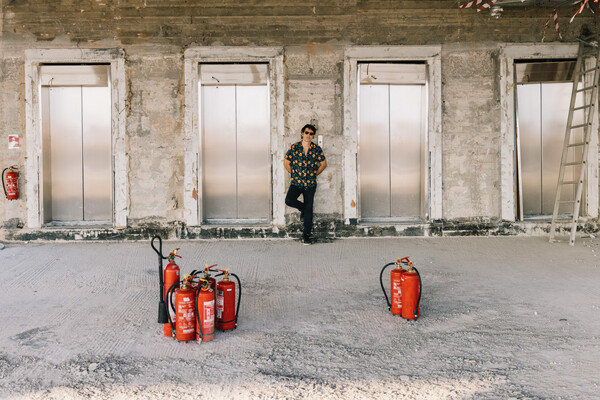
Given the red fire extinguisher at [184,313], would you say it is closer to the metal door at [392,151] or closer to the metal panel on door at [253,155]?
the metal panel on door at [253,155]

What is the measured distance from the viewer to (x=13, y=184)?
815 cm

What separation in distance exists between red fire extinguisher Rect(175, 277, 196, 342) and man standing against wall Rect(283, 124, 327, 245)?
4.34 m

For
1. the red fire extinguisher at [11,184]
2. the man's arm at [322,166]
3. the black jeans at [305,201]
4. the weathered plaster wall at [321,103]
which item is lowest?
the black jeans at [305,201]

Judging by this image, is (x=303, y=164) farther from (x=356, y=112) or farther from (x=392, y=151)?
(x=392, y=151)

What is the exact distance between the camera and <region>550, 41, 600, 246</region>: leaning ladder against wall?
771cm

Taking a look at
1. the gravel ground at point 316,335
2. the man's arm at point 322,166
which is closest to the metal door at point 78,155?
the gravel ground at point 316,335

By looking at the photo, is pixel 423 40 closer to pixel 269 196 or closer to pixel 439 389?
pixel 269 196

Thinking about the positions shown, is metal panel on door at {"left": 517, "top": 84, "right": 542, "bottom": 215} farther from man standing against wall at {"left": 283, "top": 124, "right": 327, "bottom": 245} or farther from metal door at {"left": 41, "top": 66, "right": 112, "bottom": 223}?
metal door at {"left": 41, "top": 66, "right": 112, "bottom": 223}

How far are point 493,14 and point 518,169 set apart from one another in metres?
2.71

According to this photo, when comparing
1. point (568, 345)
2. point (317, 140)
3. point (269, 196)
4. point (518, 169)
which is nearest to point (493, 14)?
point (518, 169)

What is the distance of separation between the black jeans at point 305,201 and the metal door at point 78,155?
331 cm

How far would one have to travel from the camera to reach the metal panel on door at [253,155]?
868 centimetres

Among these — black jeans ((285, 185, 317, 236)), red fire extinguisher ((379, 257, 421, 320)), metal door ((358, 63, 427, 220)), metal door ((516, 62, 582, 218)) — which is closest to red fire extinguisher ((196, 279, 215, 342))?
red fire extinguisher ((379, 257, 421, 320))

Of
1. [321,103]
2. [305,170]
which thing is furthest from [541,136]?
[305,170]
